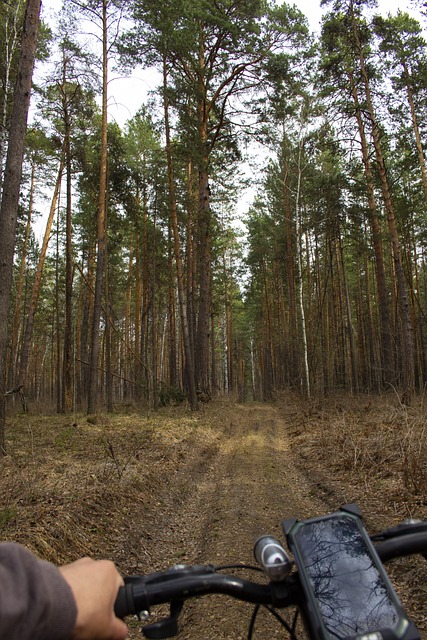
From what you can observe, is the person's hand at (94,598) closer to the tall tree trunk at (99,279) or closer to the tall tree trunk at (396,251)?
the tall tree trunk at (396,251)

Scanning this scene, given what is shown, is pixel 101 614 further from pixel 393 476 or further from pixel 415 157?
pixel 415 157

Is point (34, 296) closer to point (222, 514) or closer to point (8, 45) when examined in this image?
point (8, 45)

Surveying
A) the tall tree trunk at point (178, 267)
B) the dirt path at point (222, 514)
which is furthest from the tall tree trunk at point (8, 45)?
the dirt path at point (222, 514)

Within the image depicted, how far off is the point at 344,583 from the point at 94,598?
0.74 meters

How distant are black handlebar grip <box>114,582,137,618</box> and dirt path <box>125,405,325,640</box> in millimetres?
2422

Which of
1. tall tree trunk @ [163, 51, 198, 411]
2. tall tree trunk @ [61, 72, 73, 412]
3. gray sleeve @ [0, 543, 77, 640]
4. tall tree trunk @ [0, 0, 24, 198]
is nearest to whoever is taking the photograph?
gray sleeve @ [0, 543, 77, 640]

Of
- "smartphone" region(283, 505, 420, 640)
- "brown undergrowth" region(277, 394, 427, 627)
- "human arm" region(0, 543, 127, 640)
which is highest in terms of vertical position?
"human arm" region(0, 543, 127, 640)

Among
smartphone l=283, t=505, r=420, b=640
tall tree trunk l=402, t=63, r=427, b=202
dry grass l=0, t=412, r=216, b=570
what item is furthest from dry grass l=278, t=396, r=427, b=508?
tall tree trunk l=402, t=63, r=427, b=202

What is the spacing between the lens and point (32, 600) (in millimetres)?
783

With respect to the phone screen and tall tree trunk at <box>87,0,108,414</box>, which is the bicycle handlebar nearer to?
the phone screen

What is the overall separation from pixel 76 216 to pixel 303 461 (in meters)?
21.5

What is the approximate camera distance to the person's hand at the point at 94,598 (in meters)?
0.87

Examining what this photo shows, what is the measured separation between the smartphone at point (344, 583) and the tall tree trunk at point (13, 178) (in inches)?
273

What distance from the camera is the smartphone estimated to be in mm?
1053
